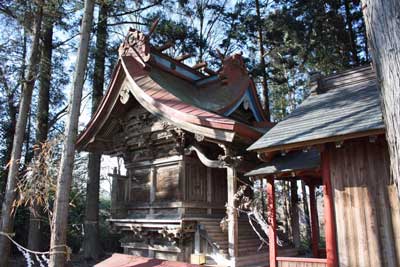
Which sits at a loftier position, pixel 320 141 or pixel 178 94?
pixel 178 94

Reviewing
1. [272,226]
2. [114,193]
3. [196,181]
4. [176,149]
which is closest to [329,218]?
[272,226]

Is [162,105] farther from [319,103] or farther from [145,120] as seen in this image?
[319,103]

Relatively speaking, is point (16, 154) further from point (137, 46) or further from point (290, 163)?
point (290, 163)

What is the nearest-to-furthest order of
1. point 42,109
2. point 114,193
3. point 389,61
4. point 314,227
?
point 389,61
point 314,227
point 114,193
point 42,109

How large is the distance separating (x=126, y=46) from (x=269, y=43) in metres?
7.14

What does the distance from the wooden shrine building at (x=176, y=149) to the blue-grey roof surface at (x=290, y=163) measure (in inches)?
24.0

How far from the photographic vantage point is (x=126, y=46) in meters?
9.45

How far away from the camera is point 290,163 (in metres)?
6.06

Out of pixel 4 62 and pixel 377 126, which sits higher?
pixel 4 62

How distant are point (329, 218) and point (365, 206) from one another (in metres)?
0.57

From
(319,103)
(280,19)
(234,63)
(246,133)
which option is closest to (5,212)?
(246,133)

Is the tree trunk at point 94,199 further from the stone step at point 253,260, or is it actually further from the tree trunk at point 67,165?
the stone step at point 253,260

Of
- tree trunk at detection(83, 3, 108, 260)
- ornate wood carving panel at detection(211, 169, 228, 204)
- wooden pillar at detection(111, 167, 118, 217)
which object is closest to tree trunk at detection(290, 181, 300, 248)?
ornate wood carving panel at detection(211, 169, 228, 204)

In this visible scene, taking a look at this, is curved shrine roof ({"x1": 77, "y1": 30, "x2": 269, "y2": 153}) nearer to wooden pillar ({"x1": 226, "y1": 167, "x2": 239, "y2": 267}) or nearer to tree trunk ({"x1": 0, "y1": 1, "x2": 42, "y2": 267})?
wooden pillar ({"x1": 226, "y1": 167, "x2": 239, "y2": 267})
